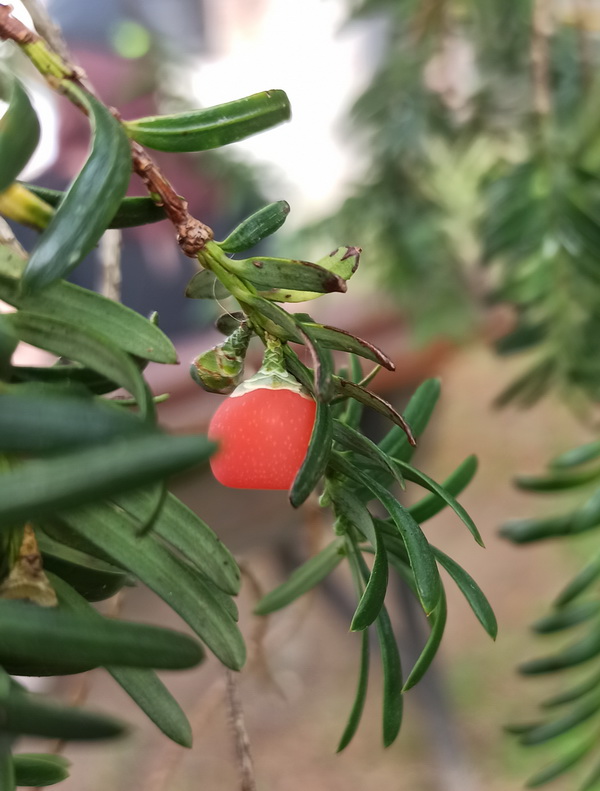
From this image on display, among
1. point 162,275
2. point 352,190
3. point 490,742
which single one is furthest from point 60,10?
point 490,742

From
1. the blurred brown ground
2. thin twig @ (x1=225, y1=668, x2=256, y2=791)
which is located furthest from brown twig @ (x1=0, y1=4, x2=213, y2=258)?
the blurred brown ground

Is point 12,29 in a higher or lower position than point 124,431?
higher

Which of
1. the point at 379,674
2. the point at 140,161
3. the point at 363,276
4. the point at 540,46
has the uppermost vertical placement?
the point at 363,276

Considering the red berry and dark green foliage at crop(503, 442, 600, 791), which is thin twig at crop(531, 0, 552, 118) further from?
the red berry

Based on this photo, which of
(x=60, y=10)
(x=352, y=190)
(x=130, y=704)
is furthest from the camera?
(x=130, y=704)

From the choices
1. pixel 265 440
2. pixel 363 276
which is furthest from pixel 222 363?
pixel 363 276

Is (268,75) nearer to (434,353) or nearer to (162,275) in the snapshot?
(162,275)

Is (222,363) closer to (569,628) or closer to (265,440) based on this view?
(265,440)

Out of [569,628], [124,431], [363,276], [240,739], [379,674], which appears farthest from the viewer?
[379,674]
